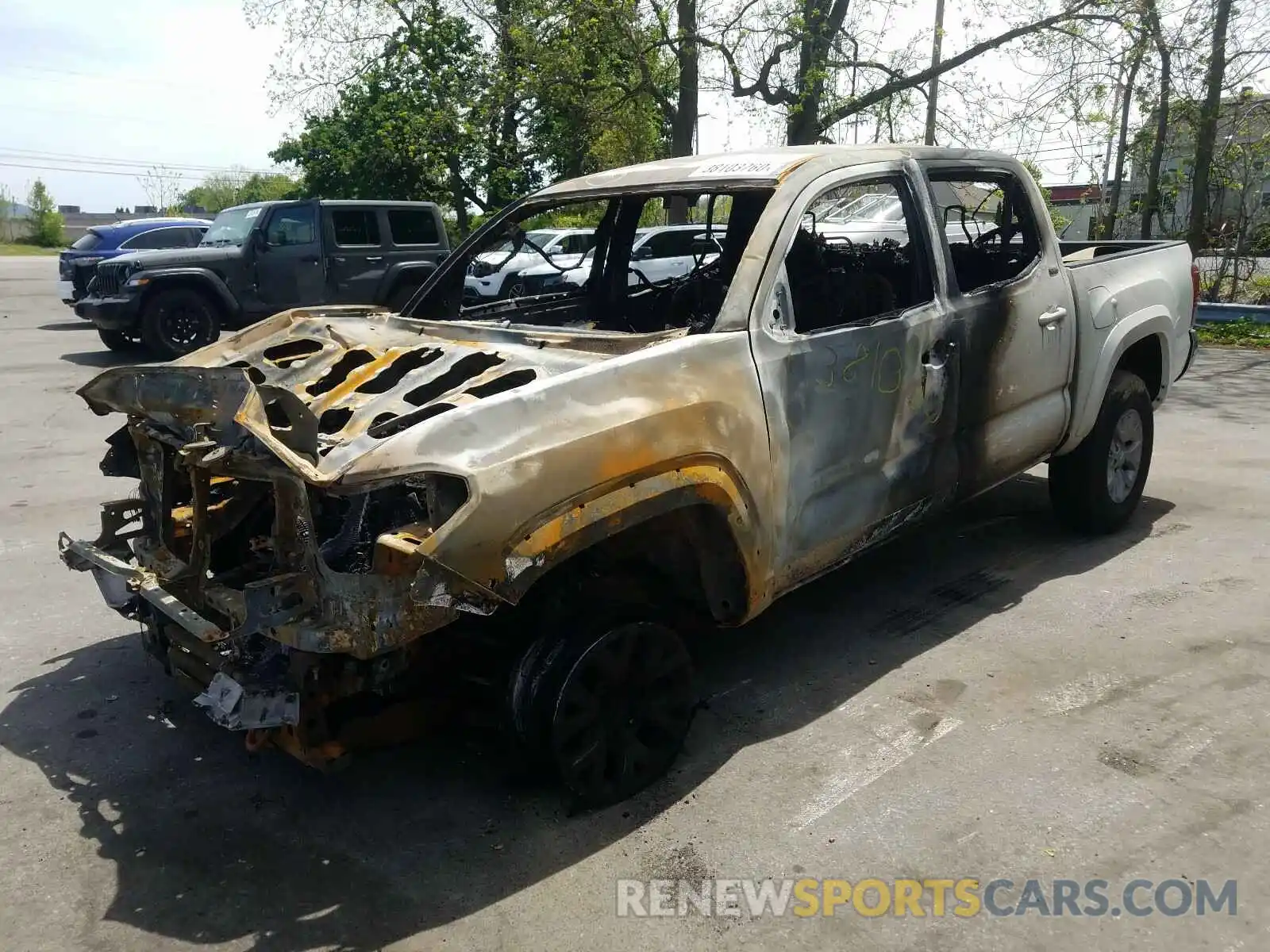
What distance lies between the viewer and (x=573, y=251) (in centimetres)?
528

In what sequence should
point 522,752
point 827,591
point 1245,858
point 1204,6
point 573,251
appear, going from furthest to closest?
point 1204,6 < point 573,251 < point 827,591 < point 522,752 < point 1245,858

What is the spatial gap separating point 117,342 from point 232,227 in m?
2.08

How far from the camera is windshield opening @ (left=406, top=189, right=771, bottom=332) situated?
14.7 feet

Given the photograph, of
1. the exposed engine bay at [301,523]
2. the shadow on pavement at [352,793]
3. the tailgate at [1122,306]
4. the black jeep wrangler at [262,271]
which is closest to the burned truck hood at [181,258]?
the black jeep wrangler at [262,271]

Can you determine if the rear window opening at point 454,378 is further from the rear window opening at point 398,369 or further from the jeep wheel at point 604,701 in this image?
the jeep wheel at point 604,701

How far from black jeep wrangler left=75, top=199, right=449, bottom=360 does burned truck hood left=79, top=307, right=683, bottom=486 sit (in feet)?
30.2

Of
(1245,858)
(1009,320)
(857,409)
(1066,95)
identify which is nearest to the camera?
(1245,858)

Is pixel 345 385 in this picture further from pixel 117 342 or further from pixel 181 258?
pixel 117 342

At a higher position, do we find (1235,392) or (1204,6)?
(1204,6)

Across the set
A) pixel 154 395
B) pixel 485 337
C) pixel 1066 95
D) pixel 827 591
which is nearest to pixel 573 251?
pixel 485 337

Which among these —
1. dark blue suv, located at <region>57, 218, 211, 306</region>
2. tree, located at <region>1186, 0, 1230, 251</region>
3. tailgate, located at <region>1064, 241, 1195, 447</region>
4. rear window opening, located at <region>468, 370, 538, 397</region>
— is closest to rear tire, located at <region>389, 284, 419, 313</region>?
dark blue suv, located at <region>57, 218, 211, 306</region>

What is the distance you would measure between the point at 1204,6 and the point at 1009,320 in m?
11.7

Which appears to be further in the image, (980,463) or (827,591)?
(827,591)

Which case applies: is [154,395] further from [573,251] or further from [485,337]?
[573,251]
